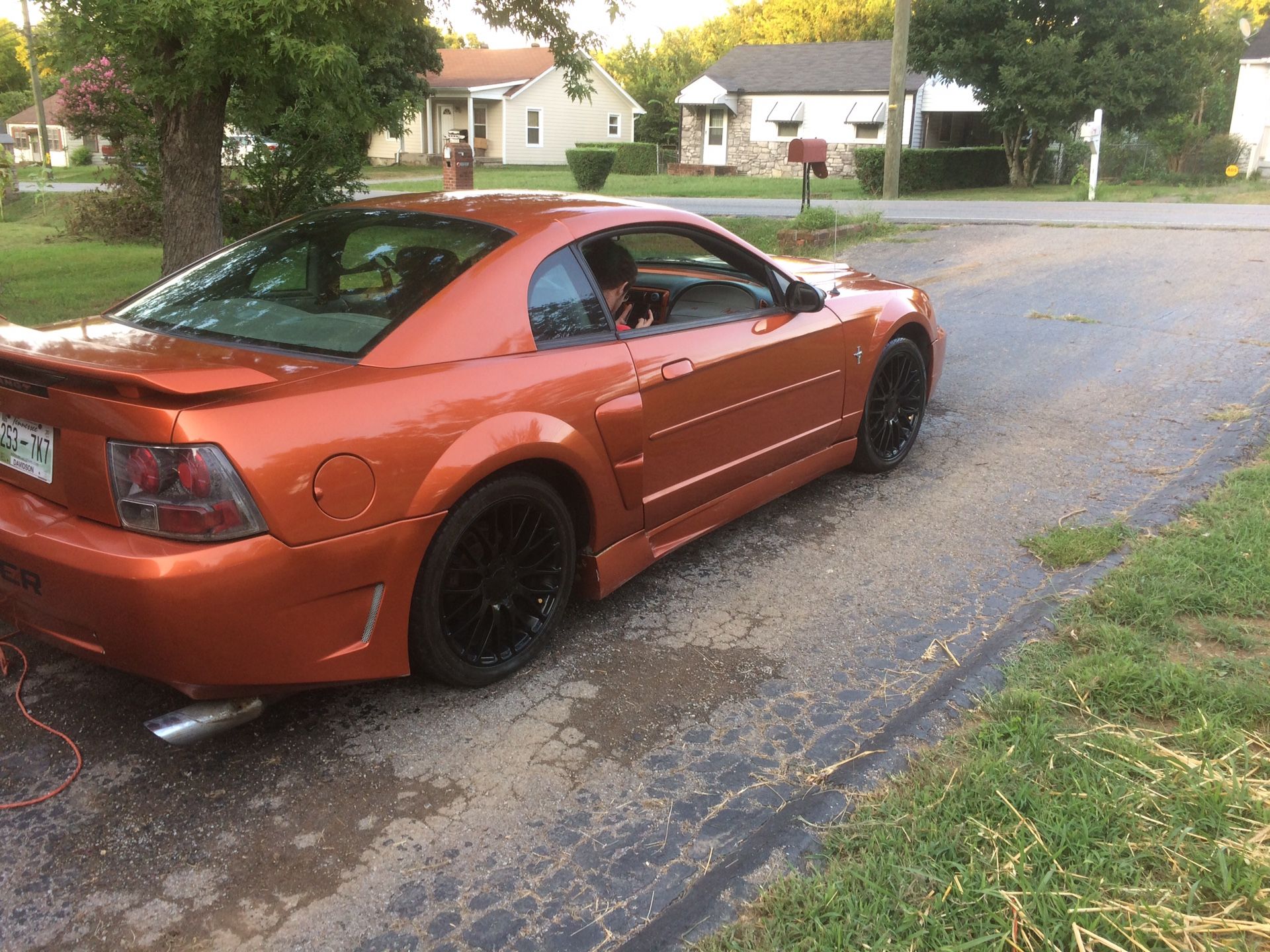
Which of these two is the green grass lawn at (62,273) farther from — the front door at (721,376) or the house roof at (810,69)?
the house roof at (810,69)

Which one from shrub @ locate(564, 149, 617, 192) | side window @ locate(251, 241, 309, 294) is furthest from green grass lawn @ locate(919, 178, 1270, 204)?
side window @ locate(251, 241, 309, 294)

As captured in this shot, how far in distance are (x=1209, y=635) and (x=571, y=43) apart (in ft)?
26.0

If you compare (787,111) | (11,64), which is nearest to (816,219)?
(787,111)

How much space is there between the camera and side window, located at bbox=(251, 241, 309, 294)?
140 inches

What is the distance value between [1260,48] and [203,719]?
141 feet

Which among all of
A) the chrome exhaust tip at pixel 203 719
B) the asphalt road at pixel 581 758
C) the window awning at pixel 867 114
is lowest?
the asphalt road at pixel 581 758

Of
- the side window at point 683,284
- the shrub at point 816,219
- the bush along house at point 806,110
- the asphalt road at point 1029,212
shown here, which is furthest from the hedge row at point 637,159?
the side window at point 683,284

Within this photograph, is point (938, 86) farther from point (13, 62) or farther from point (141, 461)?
point (13, 62)

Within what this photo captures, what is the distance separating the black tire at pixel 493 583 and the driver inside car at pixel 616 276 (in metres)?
0.90

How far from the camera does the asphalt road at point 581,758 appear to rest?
2404mm

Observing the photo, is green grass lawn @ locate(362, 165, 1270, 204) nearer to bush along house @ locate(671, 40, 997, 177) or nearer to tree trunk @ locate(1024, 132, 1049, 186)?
tree trunk @ locate(1024, 132, 1049, 186)

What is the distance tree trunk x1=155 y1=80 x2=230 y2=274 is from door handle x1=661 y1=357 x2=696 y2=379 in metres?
5.08

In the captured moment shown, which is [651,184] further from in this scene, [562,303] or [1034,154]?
[562,303]

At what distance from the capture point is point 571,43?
31.1ft
